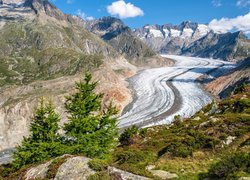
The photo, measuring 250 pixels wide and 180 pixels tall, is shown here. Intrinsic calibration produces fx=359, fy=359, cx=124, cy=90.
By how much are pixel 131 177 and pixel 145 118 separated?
305 feet

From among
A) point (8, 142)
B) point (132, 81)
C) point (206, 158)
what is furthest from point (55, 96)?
point (206, 158)

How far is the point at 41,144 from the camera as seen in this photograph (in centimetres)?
2936

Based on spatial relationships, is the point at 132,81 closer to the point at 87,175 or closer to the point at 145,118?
the point at 145,118

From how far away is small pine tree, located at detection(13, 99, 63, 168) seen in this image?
2927 centimetres

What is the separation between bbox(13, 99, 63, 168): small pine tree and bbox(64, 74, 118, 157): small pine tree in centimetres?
131

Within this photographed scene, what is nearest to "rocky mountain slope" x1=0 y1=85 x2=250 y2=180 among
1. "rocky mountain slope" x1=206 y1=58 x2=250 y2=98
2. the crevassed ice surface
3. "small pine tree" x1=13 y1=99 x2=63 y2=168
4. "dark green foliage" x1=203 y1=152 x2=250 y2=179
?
"dark green foliage" x1=203 y1=152 x2=250 y2=179

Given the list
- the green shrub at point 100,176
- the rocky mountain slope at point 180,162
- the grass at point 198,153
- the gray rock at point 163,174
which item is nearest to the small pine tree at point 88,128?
the rocky mountain slope at point 180,162

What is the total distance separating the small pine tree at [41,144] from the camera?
29266mm

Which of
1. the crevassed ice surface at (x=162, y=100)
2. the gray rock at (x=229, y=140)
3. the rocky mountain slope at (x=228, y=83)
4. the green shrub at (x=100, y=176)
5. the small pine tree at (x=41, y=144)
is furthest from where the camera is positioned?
the rocky mountain slope at (x=228, y=83)

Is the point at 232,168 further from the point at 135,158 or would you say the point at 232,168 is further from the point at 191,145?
the point at 135,158

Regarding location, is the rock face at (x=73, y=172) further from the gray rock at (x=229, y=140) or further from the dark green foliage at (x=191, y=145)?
the gray rock at (x=229, y=140)

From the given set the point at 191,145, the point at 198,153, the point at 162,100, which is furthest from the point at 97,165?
the point at 162,100

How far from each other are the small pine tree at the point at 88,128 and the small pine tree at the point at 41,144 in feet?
4.31

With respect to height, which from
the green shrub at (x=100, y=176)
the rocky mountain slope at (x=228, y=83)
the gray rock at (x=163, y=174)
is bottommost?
the gray rock at (x=163, y=174)
